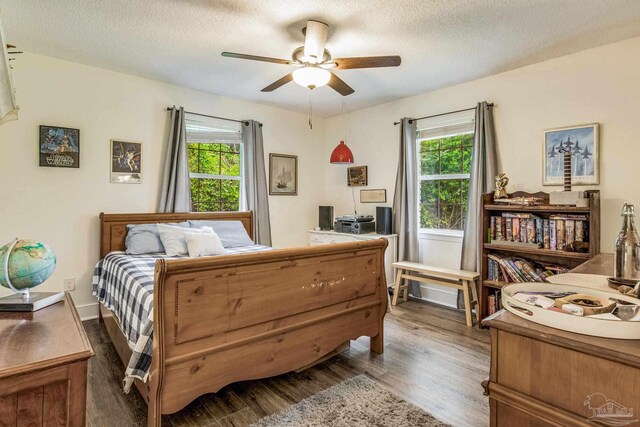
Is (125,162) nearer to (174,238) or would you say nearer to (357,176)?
(174,238)

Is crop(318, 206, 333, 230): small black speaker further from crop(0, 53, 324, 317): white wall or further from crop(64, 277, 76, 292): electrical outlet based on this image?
crop(64, 277, 76, 292): electrical outlet

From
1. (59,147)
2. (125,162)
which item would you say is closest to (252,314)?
(125,162)

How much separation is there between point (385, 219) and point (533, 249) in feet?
5.71

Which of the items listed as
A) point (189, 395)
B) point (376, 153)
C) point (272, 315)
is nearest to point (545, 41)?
point (376, 153)

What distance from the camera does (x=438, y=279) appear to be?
13.3 ft

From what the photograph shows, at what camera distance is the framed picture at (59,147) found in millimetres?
3191

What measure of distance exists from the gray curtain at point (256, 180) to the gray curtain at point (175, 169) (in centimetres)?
81

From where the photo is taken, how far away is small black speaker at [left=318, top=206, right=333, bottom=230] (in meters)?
5.15

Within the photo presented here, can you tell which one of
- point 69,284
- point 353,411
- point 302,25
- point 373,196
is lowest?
point 353,411

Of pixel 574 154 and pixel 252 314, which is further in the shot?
pixel 574 154

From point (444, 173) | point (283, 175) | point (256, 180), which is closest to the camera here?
point (444, 173)

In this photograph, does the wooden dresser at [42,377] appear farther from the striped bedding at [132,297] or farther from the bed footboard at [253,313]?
the striped bedding at [132,297]

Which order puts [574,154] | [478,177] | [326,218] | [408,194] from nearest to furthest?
1. [574,154]
2. [478,177]
3. [408,194]
4. [326,218]

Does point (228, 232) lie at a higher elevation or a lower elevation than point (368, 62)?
lower
